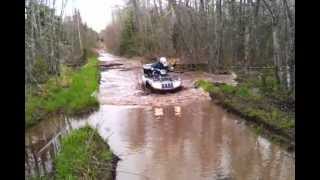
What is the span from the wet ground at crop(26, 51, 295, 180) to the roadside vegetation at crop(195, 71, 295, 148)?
0.07 m

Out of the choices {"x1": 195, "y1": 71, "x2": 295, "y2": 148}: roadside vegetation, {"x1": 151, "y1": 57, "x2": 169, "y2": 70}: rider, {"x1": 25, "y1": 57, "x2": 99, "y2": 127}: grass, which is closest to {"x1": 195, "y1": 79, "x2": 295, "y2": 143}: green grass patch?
{"x1": 195, "y1": 71, "x2": 295, "y2": 148}: roadside vegetation

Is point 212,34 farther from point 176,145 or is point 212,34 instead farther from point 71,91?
point 71,91

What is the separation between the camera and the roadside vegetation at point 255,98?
2234 mm

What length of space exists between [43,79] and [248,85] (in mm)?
1069

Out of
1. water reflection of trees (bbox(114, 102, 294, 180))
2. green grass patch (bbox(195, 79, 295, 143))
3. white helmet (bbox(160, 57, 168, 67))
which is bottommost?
water reflection of trees (bbox(114, 102, 294, 180))

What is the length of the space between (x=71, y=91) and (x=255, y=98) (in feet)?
3.21

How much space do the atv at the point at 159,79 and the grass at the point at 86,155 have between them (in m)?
0.36

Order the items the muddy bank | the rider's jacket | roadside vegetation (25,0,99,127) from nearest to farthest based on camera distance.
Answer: roadside vegetation (25,0,99,127), the rider's jacket, the muddy bank

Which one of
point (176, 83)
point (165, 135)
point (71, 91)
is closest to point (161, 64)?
point (176, 83)

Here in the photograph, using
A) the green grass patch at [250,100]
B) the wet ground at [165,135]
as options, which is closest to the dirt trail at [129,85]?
the wet ground at [165,135]

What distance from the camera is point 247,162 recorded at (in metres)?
2.23

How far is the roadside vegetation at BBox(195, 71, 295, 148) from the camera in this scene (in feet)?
7.33

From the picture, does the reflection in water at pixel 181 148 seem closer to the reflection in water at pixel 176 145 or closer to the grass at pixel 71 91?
the reflection in water at pixel 176 145

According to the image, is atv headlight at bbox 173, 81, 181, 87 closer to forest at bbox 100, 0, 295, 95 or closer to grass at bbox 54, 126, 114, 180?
forest at bbox 100, 0, 295, 95
